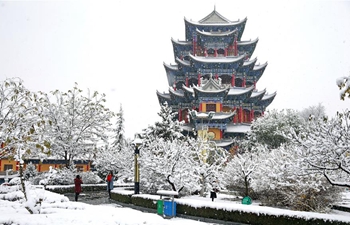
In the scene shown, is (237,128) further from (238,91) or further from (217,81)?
(217,81)

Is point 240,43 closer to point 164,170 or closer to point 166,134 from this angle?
point 166,134

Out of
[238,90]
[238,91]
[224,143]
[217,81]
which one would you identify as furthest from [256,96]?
[224,143]

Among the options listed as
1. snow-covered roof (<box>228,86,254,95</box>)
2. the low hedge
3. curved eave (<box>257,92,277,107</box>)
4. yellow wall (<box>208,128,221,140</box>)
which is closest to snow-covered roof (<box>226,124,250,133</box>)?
yellow wall (<box>208,128,221,140</box>)

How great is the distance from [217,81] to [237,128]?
7003mm

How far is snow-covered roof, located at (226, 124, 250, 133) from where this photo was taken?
42438 mm

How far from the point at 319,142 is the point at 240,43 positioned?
43970 mm

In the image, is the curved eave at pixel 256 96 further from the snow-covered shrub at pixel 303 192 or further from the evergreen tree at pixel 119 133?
the snow-covered shrub at pixel 303 192

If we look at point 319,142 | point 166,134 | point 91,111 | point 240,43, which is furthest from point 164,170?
point 240,43

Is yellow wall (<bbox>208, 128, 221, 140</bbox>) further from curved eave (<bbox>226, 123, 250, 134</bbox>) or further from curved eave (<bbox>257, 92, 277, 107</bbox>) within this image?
curved eave (<bbox>257, 92, 277, 107</bbox>)

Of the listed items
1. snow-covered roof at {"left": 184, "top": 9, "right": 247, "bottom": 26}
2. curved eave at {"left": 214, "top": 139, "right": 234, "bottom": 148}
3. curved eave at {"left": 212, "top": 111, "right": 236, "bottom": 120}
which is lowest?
curved eave at {"left": 214, "top": 139, "right": 234, "bottom": 148}

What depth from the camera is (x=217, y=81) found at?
45938 millimetres

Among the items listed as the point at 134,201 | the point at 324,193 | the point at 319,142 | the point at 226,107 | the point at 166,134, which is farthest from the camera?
the point at 226,107

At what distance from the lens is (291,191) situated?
48.8ft

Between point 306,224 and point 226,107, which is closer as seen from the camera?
point 306,224
